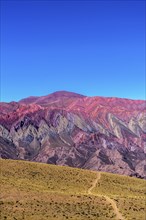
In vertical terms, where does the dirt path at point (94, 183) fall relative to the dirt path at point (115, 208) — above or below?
above

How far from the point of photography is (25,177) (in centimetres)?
11306

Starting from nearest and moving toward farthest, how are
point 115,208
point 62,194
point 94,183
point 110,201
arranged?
point 115,208
point 110,201
point 62,194
point 94,183

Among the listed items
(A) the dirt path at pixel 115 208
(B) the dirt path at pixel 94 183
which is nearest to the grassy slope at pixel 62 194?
(B) the dirt path at pixel 94 183

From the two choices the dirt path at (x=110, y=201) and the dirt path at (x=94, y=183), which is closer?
the dirt path at (x=110, y=201)

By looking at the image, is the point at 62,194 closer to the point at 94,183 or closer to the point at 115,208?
the point at 115,208

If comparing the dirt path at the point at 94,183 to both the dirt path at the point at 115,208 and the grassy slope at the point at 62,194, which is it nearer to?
the grassy slope at the point at 62,194

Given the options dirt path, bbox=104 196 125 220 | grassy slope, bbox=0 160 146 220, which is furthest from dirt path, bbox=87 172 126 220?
grassy slope, bbox=0 160 146 220

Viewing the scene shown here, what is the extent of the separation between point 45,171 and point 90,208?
35989 millimetres

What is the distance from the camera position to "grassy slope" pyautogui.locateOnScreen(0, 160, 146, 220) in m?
82.4

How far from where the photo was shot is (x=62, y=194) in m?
97.7

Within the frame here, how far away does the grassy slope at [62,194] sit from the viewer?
270 ft

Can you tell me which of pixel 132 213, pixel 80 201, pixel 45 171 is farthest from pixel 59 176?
pixel 132 213

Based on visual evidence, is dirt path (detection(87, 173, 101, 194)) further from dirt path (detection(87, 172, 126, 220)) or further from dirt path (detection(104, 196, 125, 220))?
dirt path (detection(104, 196, 125, 220))

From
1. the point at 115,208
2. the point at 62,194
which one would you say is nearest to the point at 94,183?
the point at 62,194
